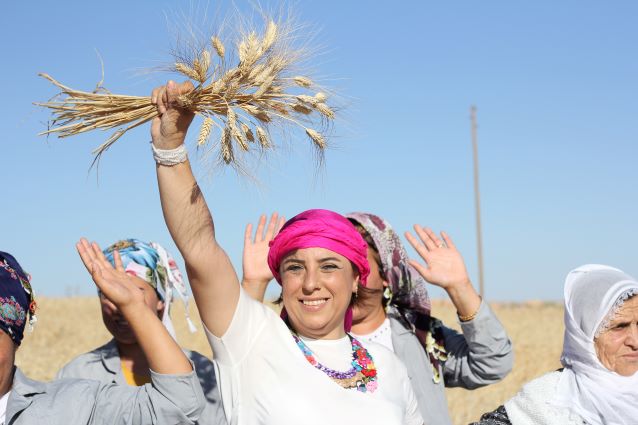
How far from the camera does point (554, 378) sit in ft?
13.9

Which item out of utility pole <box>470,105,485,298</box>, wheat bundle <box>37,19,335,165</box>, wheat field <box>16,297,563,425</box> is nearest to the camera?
wheat bundle <box>37,19,335,165</box>

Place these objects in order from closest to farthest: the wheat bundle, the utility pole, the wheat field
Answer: the wheat bundle, the wheat field, the utility pole

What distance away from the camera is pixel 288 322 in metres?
3.65

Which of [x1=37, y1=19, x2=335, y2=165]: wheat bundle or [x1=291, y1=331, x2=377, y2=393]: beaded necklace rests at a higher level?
[x1=37, y1=19, x2=335, y2=165]: wheat bundle

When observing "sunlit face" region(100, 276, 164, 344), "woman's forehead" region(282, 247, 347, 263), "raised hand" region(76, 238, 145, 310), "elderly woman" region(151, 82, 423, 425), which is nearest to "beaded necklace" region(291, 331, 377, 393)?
"elderly woman" region(151, 82, 423, 425)

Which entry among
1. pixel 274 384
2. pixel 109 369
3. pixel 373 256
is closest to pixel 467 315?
pixel 373 256

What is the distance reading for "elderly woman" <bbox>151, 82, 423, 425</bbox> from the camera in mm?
3105

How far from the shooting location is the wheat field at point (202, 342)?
42.9 feet

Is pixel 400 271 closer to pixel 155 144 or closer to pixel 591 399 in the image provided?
pixel 591 399

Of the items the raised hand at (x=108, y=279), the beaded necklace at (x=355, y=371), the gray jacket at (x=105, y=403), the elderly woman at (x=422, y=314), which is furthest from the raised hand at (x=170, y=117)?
the elderly woman at (x=422, y=314)

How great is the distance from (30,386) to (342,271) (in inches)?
55.8

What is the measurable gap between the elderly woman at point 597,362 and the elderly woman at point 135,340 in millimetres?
1607

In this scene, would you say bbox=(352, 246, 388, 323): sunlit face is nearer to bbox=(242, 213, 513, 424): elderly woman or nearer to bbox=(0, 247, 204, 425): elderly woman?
bbox=(242, 213, 513, 424): elderly woman

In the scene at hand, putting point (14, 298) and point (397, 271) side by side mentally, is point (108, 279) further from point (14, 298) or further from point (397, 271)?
point (397, 271)
